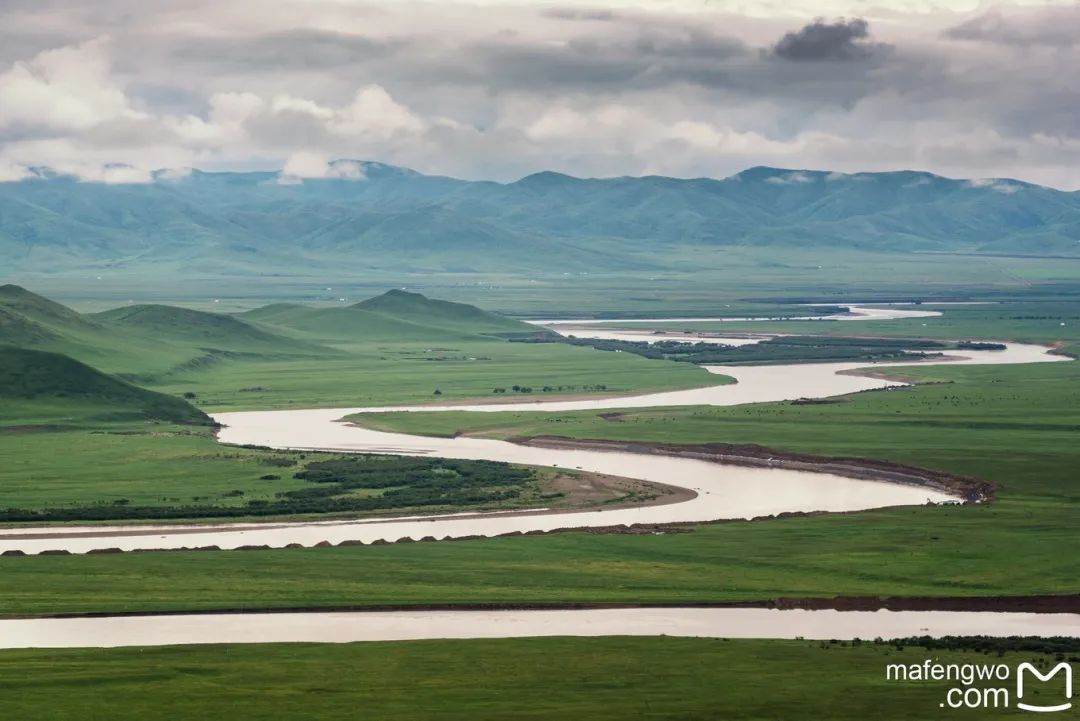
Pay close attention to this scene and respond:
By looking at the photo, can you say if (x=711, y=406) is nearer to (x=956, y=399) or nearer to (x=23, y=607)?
(x=956, y=399)

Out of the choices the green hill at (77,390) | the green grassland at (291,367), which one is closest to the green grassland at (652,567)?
the green hill at (77,390)

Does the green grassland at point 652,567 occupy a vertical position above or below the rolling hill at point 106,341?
below

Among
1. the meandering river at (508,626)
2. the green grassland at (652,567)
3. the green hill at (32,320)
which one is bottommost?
the meandering river at (508,626)

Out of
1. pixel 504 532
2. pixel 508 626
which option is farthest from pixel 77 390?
pixel 508 626

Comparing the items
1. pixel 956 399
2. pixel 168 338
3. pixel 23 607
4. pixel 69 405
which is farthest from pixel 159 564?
pixel 168 338

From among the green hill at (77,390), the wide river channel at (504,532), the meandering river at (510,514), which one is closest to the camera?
the wide river channel at (504,532)

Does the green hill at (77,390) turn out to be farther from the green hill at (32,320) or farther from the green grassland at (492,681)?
the green grassland at (492,681)

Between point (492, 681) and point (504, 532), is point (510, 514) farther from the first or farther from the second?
point (492, 681)
